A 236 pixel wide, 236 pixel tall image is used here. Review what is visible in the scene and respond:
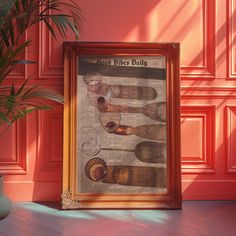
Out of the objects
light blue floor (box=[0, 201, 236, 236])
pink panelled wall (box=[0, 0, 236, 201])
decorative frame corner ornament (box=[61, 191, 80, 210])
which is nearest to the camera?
light blue floor (box=[0, 201, 236, 236])

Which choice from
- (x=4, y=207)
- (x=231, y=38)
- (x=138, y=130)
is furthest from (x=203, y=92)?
(x=4, y=207)

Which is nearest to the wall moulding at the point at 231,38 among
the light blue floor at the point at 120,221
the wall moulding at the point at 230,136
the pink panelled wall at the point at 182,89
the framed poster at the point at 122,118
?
the pink panelled wall at the point at 182,89

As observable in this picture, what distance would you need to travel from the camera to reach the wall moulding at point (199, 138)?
316 cm

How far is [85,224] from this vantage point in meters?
2.56

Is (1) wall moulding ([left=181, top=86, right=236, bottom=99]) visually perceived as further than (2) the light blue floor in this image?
Yes

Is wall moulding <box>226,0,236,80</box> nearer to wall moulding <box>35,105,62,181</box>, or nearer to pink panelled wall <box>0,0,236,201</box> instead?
pink panelled wall <box>0,0,236,201</box>

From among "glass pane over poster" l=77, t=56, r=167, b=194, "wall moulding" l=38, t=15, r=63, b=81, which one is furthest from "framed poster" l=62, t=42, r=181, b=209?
"wall moulding" l=38, t=15, r=63, b=81

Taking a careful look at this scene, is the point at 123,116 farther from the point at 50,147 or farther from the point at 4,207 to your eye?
the point at 4,207

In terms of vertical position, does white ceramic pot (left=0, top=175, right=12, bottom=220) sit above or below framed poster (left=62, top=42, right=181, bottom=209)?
below

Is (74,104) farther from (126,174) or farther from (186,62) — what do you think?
(186,62)

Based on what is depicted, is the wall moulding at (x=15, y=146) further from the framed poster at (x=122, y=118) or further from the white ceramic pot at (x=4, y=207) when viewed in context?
the white ceramic pot at (x=4, y=207)

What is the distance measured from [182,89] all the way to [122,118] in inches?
23.8

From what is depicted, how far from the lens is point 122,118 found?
3055 mm

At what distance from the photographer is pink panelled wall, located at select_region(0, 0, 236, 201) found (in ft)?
10.2
